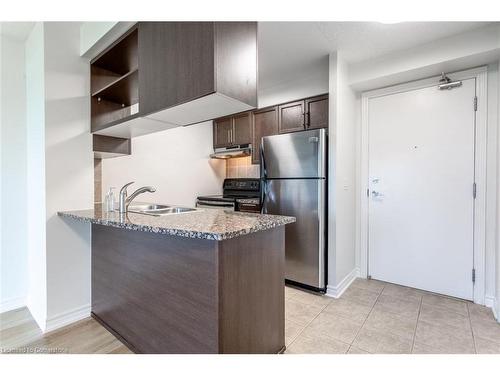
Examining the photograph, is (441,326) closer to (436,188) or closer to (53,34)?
(436,188)

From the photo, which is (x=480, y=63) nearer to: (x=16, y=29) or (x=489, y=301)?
(x=489, y=301)

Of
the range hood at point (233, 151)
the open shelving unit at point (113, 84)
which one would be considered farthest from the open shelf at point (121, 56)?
the range hood at point (233, 151)

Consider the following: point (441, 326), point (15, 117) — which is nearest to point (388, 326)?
point (441, 326)

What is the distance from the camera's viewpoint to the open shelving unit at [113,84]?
6.59 feet

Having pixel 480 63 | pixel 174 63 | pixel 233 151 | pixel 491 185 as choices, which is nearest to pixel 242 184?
pixel 233 151

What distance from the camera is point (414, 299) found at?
2496 mm

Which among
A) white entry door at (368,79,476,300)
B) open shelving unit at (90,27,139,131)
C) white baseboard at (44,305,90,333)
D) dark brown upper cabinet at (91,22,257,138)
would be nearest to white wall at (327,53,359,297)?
white entry door at (368,79,476,300)

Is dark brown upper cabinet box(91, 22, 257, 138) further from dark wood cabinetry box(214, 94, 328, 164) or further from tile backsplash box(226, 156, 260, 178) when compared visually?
tile backsplash box(226, 156, 260, 178)

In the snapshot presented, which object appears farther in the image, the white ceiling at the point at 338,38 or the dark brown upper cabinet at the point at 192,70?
the white ceiling at the point at 338,38

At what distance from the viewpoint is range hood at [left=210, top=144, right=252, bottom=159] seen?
355 centimetres

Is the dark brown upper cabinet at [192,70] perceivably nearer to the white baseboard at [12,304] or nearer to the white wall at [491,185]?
the white baseboard at [12,304]

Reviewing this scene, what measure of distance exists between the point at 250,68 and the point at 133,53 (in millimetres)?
1176

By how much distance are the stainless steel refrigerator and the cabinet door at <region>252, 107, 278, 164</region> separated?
361 mm

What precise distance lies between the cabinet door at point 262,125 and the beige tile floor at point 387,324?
183 cm
